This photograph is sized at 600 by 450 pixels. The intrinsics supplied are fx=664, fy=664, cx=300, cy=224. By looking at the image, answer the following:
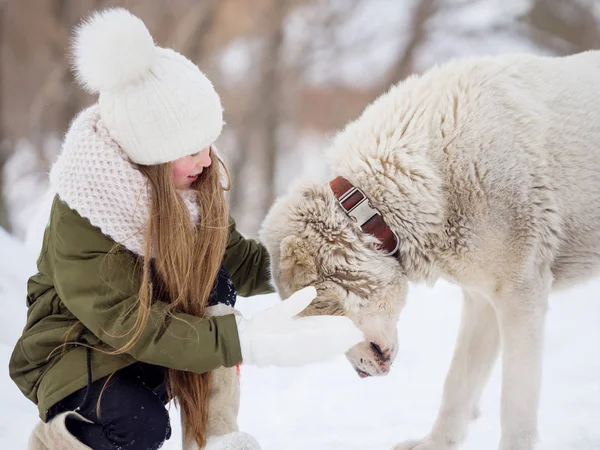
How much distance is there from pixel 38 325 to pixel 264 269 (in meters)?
0.91

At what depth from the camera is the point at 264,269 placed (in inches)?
107

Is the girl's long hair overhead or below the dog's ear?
overhead

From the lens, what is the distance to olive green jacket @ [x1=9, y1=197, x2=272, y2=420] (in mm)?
1979

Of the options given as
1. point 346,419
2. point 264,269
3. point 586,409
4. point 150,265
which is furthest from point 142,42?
point 586,409

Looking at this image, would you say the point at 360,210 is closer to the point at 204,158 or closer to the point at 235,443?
the point at 204,158

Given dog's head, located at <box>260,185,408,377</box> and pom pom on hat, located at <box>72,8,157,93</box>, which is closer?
pom pom on hat, located at <box>72,8,157,93</box>

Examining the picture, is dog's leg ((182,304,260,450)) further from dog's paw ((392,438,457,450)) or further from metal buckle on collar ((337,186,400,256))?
dog's paw ((392,438,457,450))

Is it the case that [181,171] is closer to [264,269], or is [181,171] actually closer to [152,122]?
[152,122]

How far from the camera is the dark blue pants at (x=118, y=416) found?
81.4 inches

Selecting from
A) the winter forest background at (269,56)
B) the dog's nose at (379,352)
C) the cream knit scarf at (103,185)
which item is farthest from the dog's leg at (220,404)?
the winter forest background at (269,56)

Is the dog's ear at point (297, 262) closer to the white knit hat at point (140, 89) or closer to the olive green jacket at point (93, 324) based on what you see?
the olive green jacket at point (93, 324)

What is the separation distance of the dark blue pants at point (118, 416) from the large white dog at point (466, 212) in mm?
676

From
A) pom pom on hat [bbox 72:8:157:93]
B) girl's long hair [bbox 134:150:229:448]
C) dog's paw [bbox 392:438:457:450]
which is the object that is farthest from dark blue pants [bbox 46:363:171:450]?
dog's paw [bbox 392:438:457:450]

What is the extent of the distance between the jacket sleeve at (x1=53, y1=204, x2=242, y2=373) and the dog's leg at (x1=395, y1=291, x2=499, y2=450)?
1.22 meters
